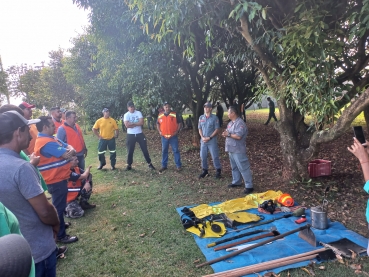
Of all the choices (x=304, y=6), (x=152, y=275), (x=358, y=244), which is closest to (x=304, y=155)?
(x=358, y=244)

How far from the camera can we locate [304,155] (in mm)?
5898

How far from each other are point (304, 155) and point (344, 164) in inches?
102

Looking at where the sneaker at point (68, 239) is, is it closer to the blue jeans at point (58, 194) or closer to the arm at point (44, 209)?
the blue jeans at point (58, 194)

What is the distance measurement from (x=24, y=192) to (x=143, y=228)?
2.94 metres

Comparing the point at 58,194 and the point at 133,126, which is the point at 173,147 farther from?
the point at 58,194

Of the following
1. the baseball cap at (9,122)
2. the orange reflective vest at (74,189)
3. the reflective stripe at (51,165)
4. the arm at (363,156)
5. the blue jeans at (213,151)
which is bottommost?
the orange reflective vest at (74,189)

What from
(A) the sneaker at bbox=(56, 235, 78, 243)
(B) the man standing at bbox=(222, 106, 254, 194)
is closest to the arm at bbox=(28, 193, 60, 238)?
(A) the sneaker at bbox=(56, 235, 78, 243)

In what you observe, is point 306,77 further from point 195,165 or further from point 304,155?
point 195,165

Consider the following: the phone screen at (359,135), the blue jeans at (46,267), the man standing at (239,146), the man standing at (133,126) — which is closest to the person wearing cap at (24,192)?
the blue jeans at (46,267)

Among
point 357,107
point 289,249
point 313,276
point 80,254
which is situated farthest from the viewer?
point 357,107

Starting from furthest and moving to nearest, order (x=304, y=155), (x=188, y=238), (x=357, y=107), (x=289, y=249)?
(x=304, y=155) < (x=357, y=107) < (x=188, y=238) < (x=289, y=249)

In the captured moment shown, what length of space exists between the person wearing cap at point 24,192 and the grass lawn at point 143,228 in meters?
1.59

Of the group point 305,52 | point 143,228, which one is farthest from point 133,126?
point 305,52

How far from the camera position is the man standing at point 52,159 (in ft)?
12.0
